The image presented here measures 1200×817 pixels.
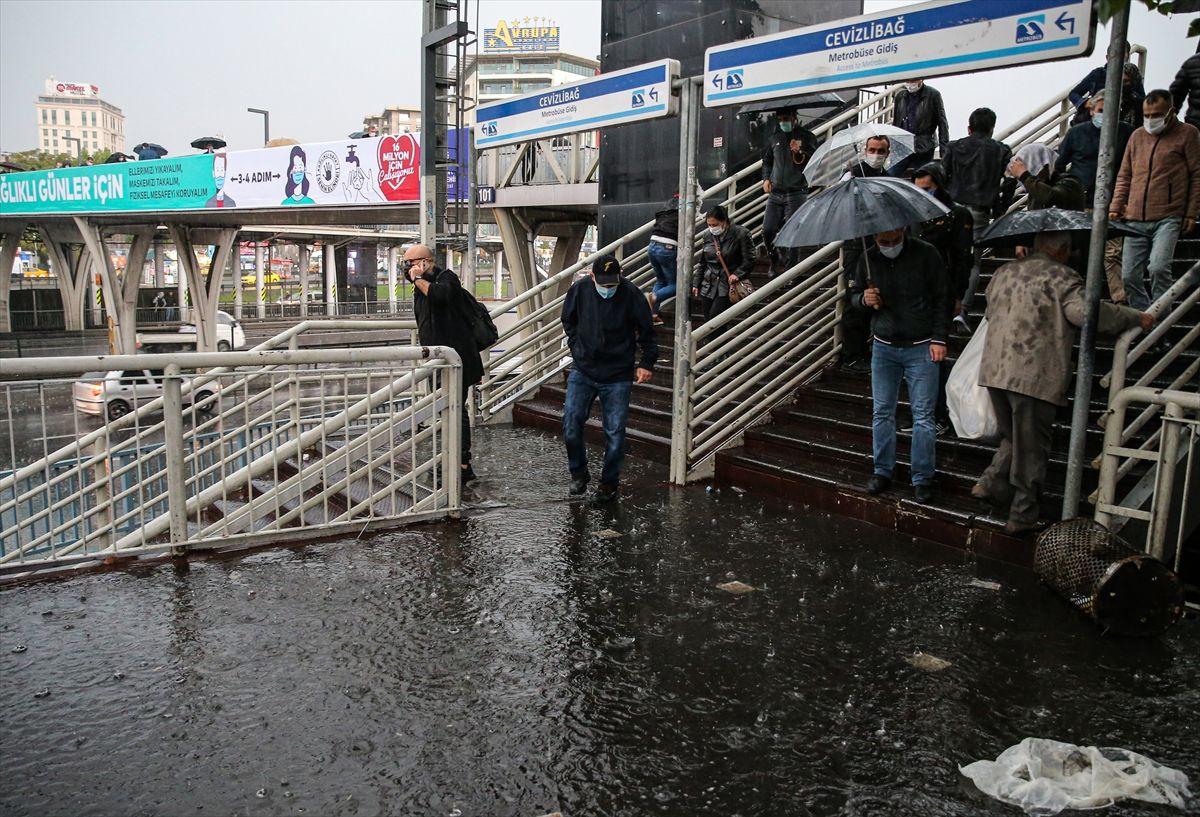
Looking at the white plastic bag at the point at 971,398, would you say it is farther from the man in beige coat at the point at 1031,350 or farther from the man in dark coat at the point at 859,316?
the man in dark coat at the point at 859,316

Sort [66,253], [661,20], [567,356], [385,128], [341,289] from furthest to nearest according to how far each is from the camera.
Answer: [385,128] → [341,289] → [66,253] → [661,20] → [567,356]

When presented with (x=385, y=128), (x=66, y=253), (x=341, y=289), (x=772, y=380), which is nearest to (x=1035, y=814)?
(x=772, y=380)

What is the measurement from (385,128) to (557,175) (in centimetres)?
11780

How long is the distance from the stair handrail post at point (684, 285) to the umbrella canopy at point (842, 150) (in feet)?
8.73

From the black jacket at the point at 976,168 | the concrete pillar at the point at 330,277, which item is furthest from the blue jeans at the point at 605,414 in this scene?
the concrete pillar at the point at 330,277

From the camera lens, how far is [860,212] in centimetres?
560

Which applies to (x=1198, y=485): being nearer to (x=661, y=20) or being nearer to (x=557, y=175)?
(x=661, y=20)

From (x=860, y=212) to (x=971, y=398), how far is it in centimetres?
136

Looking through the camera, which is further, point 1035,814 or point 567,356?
point 567,356

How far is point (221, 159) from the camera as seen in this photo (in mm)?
25328

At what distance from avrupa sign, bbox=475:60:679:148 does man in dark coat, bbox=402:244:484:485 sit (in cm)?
161

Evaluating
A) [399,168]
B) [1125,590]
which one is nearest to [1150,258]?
[1125,590]

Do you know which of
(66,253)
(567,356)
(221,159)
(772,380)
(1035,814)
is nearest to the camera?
(1035,814)

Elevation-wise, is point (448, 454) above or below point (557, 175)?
below
